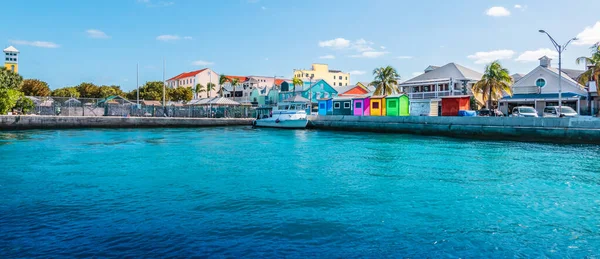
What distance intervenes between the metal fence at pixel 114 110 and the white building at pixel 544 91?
35.3 metres

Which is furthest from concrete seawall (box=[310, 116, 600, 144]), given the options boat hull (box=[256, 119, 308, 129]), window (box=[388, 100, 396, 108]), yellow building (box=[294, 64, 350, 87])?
yellow building (box=[294, 64, 350, 87])

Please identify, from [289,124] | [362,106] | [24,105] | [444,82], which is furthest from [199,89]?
[444,82]

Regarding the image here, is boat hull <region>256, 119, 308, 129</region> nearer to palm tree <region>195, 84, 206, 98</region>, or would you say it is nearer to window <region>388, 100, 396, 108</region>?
window <region>388, 100, 396, 108</region>

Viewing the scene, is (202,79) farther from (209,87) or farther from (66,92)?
(66,92)

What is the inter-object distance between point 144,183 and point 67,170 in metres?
5.01

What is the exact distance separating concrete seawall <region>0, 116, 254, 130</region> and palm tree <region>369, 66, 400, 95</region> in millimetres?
19257

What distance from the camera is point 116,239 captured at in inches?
346

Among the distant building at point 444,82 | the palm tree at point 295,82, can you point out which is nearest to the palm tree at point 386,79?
the distant building at point 444,82

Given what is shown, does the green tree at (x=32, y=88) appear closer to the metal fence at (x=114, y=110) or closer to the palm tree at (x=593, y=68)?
the metal fence at (x=114, y=110)

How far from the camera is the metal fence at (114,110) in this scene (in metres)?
51.7

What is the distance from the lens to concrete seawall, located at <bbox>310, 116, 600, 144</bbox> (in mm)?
31078

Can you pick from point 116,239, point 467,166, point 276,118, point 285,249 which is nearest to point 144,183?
point 116,239

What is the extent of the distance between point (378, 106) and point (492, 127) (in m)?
16.9

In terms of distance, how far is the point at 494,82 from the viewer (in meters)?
50.3
